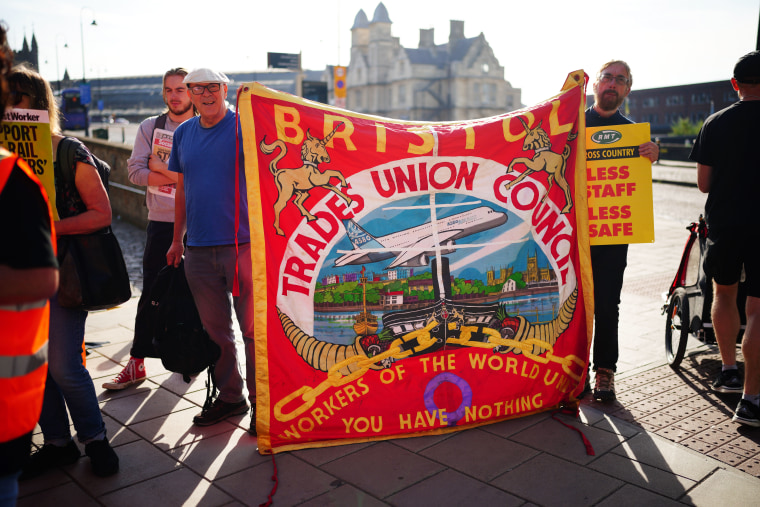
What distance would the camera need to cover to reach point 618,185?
4438 mm

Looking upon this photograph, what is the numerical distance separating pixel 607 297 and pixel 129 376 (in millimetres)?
3349

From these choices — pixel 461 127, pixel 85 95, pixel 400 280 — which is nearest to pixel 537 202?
pixel 461 127

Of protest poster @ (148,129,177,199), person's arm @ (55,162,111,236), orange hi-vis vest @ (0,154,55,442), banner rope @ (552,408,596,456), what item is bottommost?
banner rope @ (552,408,596,456)

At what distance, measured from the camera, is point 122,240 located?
11883 millimetres

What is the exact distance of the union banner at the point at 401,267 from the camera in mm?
3570

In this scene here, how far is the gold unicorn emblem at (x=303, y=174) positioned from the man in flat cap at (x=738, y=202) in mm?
2361

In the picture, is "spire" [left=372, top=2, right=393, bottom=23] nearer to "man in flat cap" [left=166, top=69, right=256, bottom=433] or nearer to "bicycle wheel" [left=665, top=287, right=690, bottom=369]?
"bicycle wheel" [left=665, top=287, right=690, bottom=369]

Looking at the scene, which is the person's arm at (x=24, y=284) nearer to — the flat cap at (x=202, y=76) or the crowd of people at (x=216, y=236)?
the crowd of people at (x=216, y=236)

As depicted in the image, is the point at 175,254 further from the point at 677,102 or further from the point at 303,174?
the point at 677,102

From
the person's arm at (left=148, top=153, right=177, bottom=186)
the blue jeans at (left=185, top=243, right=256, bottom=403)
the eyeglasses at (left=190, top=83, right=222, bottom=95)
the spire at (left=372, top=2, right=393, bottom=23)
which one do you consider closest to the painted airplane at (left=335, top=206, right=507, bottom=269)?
the blue jeans at (left=185, top=243, right=256, bottom=403)

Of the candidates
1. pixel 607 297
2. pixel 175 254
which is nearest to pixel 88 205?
pixel 175 254

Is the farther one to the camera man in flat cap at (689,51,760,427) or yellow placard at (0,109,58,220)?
man in flat cap at (689,51,760,427)

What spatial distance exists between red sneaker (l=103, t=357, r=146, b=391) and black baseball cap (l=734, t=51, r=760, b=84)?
4349 millimetres

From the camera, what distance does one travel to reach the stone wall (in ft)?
40.1
